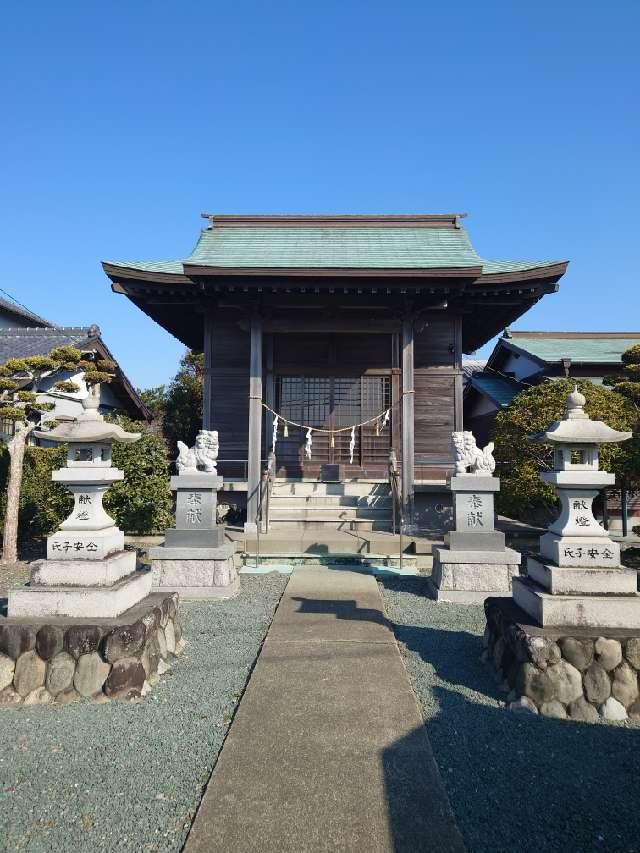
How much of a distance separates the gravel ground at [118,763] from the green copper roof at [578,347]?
13.7m

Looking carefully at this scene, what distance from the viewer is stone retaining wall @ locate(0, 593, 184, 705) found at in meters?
3.91

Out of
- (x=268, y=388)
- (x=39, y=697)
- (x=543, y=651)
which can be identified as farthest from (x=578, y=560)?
(x=268, y=388)

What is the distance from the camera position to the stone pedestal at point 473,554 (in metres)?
6.81

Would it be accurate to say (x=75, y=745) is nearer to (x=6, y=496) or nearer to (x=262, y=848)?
(x=262, y=848)

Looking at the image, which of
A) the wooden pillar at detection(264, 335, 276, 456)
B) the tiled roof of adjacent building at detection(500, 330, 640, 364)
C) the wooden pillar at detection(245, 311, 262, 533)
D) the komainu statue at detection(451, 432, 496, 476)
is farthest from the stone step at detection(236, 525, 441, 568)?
the tiled roof of adjacent building at detection(500, 330, 640, 364)

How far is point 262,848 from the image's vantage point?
2.30 m

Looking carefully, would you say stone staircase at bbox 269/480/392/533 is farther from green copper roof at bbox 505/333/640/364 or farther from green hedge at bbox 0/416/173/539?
green copper roof at bbox 505/333/640/364

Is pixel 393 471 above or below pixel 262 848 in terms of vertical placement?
above

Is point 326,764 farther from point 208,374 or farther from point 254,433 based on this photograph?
point 208,374

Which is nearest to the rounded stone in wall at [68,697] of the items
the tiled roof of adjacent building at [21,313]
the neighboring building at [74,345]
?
the neighboring building at [74,345]

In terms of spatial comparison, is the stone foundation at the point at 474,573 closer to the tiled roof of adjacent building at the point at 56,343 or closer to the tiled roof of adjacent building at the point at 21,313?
the tiled roof of adjacent building at the point at 56,343

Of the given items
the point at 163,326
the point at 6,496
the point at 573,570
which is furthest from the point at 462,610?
the point at 163,326

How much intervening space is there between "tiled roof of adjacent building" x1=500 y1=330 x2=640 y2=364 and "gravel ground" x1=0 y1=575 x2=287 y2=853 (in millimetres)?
13625

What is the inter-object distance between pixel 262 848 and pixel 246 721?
120 centimetres
